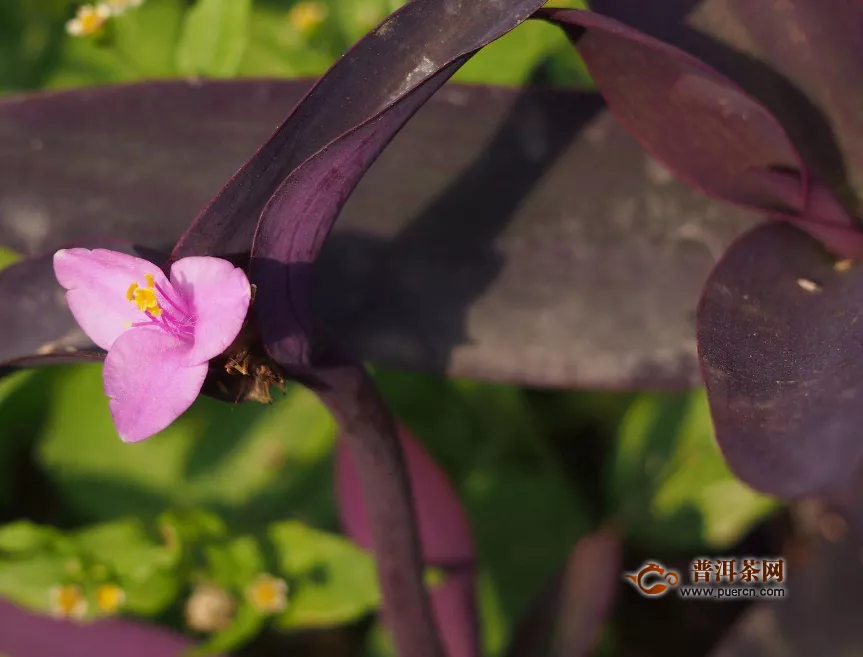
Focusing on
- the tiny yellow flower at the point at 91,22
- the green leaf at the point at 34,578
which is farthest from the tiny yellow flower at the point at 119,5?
the green leaf at the point at 34,578

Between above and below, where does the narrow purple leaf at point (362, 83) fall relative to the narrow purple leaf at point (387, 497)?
above

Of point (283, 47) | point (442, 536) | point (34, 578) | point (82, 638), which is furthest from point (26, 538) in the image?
point (283, 47)

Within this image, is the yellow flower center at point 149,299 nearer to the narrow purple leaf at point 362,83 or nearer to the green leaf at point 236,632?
the narrow purple leaf at point 362,83

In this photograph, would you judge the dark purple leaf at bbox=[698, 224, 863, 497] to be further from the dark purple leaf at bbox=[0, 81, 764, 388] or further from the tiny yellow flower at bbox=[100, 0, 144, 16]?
the tiny yellow flower at bbox=[100, 0, 144, 16]

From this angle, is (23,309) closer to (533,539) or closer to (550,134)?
(550,134)

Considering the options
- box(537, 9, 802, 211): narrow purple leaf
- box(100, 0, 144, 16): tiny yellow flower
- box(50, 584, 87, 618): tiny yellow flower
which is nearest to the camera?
box(537, 9, 802, 211): narrow purple leaf

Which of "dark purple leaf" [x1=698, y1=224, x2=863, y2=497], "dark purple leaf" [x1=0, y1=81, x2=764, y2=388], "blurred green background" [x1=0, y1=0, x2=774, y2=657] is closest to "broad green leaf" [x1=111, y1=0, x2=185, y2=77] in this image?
"blurred green background" [x1=0, y1=0, x2=774, y2=657]

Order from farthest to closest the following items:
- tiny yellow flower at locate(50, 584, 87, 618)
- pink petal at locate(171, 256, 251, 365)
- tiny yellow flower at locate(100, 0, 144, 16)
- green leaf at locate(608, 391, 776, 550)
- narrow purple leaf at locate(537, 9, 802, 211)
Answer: green leaf at locate(608, 391, 776, 550), tiny yellow flower at locate(100, 0, 144, 16), tiny yellow flower at locate(50, 584, 87, 618), narrow purple leaf at locate(537, 9, 802, 211), pink petal at locate(171, 256, 251, 365)
